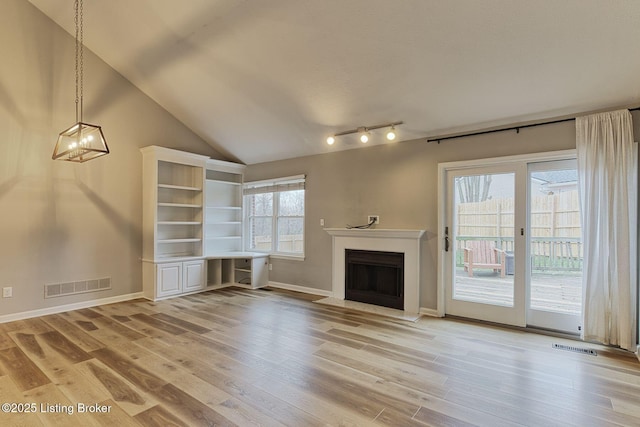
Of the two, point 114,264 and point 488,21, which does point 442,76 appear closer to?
point 488,21

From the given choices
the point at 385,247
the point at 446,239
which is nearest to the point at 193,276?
the point at 385,247

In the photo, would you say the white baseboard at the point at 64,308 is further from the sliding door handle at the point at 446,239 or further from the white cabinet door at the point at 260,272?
the sliding door handle at the point at 446,239

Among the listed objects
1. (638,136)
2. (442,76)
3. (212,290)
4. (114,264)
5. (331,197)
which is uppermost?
(442,76)

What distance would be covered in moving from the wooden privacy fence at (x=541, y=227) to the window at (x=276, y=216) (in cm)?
287

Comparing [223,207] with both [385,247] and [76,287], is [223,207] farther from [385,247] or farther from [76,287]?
[385,247]

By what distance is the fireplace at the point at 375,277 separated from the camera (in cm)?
472

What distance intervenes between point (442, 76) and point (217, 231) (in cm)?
487

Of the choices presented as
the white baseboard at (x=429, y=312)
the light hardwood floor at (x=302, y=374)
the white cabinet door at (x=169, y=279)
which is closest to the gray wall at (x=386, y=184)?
the white baseboard at (x=429, y=312)

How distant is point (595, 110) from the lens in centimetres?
345

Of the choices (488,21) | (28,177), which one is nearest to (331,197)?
(488,21)

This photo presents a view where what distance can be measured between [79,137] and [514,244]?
4.86 m

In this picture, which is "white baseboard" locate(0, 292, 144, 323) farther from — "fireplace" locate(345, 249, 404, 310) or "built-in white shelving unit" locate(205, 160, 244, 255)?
"fireplace" locate(345, 249, 404, 310)

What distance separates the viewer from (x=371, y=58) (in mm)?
3514

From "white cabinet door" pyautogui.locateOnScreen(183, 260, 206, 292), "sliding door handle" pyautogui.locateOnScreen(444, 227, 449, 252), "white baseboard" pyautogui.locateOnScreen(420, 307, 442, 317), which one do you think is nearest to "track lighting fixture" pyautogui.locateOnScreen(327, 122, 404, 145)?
"sliding door handle" pyautogui.locateOnScreen(444, 227, 449, 252)
